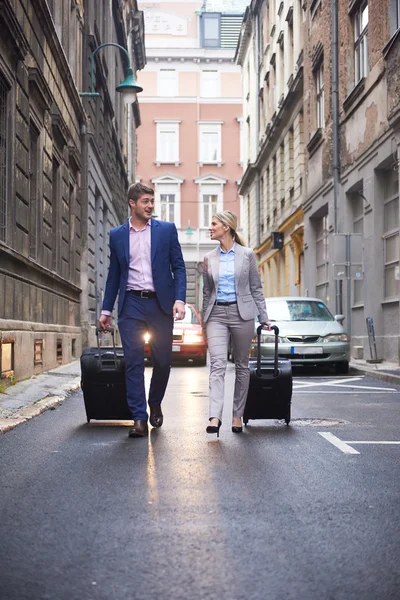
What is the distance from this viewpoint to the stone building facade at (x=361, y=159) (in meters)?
18.1

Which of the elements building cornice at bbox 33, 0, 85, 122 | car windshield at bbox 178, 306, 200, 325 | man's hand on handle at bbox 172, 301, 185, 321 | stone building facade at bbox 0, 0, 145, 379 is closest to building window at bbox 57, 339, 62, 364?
stone building facade at bbox 0, 0, 145, 379

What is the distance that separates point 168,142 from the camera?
5691 centimetres

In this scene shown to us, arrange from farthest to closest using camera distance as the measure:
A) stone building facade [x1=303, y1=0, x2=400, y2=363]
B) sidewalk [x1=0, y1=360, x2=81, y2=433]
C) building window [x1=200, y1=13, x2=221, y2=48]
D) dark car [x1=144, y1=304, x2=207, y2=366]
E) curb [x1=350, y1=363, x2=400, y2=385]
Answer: building window [x1=200, y1=13, x2=221, y2=48] → dark car [x1=144, y1=304, x2=207, y2=366] → stone building facade [x1=303, y1=0, x2=400, y2=363] → curb [x1=350, y1=363, x2=400, y2=385] → sidewalk [x1=0, y1=360, x2=81, y2=433]

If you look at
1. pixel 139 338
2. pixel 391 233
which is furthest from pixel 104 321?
pixel 391 233

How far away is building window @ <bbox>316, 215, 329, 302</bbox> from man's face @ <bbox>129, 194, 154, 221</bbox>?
1822 centimetres

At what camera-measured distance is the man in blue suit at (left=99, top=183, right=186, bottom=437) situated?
275 inches

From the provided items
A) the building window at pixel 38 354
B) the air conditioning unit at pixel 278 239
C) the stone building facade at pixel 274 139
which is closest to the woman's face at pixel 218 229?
the building window at pixel 38 354

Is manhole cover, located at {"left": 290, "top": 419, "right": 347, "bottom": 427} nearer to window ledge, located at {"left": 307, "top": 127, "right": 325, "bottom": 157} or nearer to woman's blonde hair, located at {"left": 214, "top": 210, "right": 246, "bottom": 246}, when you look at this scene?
woman's blonde hair, located at {"left": 214, "top": 210, "right": 246, "bottom": 246}

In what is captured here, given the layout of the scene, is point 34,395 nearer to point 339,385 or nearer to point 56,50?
point 339,385

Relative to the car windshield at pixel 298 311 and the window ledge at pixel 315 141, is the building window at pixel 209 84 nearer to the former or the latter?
the window ledge at pixel 315 141

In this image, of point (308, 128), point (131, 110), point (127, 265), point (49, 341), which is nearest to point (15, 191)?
point (49, 341)

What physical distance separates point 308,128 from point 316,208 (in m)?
2.95

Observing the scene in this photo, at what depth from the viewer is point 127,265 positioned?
7098 mm

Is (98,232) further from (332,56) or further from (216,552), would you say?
(216,552)
